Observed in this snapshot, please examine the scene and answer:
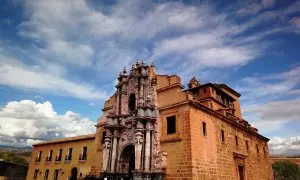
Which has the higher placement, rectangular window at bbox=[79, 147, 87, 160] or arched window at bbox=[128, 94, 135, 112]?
arched window at bbox=[128, 94, 135, 112]

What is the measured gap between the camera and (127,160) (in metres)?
17.2

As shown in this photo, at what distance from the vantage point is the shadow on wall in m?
28.4

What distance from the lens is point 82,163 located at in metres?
22.2

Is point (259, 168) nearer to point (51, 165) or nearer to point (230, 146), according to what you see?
point (230, 146)

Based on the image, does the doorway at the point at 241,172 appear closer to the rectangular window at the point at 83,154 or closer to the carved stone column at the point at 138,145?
the carved stone column at the point at 138,145

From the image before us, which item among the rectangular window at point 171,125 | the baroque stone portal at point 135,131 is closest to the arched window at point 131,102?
the baroque stone portal at point 135,131

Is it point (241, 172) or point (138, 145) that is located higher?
point (138, 145)

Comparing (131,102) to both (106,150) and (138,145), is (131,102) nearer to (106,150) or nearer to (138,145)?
(106,150)

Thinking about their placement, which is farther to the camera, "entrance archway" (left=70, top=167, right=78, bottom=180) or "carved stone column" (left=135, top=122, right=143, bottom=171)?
"entrance archway" (left=70, top=167, right=78, bottom=180)

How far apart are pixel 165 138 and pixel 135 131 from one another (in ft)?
7.36

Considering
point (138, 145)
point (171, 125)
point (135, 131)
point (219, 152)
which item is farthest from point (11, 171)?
point (219, 152)

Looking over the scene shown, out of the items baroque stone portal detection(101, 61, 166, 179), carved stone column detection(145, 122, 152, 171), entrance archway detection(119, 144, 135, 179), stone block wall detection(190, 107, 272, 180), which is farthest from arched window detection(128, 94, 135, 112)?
stone block wall detection(190, 107, 272, 180)

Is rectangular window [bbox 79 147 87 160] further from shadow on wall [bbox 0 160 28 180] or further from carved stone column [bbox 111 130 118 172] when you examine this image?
shadow on wall [bbox 0 160 28 180]

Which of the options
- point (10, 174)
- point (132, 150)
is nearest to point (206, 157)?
point (132, 150)
